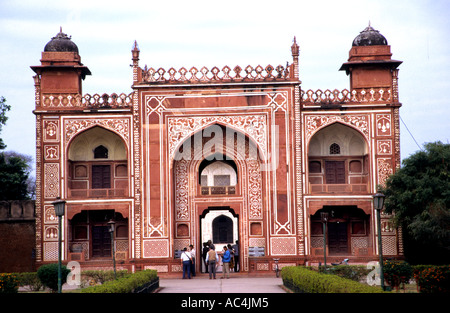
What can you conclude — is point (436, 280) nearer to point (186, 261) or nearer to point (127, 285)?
point (127, 285)

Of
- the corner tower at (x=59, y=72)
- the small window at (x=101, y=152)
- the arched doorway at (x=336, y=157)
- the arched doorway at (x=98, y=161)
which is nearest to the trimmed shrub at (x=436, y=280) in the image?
the arched doorway at (x=336, y=157)

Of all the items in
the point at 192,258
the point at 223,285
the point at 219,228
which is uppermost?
the point at 219,228

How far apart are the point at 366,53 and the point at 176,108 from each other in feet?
25.5

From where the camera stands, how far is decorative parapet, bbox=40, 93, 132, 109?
26.9 m

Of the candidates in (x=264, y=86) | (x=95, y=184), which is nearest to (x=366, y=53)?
(x=264, y=86)

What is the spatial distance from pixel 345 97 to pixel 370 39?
3.01 meters

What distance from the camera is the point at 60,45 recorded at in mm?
28375

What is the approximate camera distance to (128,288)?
16.3m

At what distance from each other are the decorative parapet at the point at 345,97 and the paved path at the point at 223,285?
6.90 meters

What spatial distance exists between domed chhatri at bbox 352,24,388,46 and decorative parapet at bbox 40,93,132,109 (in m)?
9.35

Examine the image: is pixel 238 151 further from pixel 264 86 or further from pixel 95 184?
pixel 95 184

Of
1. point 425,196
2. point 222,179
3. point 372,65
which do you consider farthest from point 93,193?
point 222,179

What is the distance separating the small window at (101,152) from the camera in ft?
92.2

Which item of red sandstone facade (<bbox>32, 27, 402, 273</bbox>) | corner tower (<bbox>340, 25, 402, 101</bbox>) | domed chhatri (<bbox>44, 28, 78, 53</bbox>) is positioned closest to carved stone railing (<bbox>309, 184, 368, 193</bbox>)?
red sandstone facade (<bbox>32, 27, 402, 273</bbox>)
